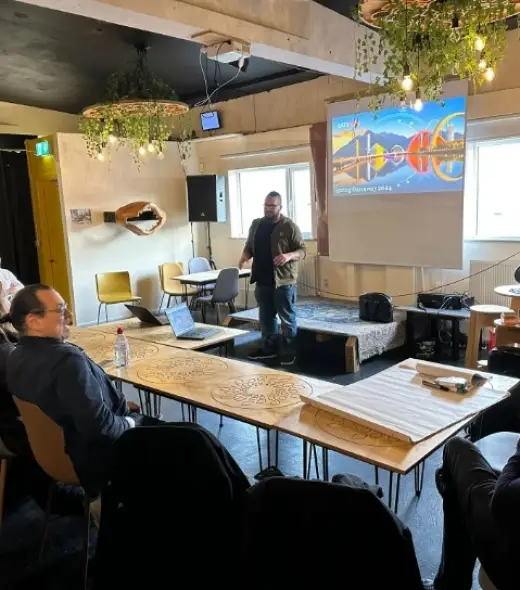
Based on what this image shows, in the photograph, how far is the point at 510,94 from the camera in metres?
5.00

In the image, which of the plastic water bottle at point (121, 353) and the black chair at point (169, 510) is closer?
the black chair at point (169, 510)

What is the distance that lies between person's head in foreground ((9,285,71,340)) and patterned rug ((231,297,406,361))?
3215 millimetres

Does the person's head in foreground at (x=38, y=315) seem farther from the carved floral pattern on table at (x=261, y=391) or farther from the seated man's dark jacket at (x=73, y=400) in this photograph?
the carved floral pattern on table at (x=261, y=391)

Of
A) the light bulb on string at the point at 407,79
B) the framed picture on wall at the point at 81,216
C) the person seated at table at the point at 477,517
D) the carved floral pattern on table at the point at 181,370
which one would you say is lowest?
the person seated at table at the point at 477,517

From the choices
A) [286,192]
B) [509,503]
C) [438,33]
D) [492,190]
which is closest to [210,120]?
[286,192]

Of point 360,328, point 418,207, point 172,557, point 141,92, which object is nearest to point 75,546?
point 172,557

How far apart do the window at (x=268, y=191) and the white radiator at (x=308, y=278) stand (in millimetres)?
374

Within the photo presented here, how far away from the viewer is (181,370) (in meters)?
2.79

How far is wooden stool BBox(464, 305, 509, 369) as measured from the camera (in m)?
4.49

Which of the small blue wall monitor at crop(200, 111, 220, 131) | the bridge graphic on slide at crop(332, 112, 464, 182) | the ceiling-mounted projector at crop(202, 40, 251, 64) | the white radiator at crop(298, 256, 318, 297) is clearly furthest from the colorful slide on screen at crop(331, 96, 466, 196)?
the ceiling-mounted projector at crop(202, 40, 251, 64)

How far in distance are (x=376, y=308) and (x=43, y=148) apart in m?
4.60

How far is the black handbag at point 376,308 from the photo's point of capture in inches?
215

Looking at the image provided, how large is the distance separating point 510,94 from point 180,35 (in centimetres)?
314

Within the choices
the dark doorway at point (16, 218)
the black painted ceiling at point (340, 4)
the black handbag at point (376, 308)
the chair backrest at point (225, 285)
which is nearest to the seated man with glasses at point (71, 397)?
the black painted ceiling at point (340, 4)
